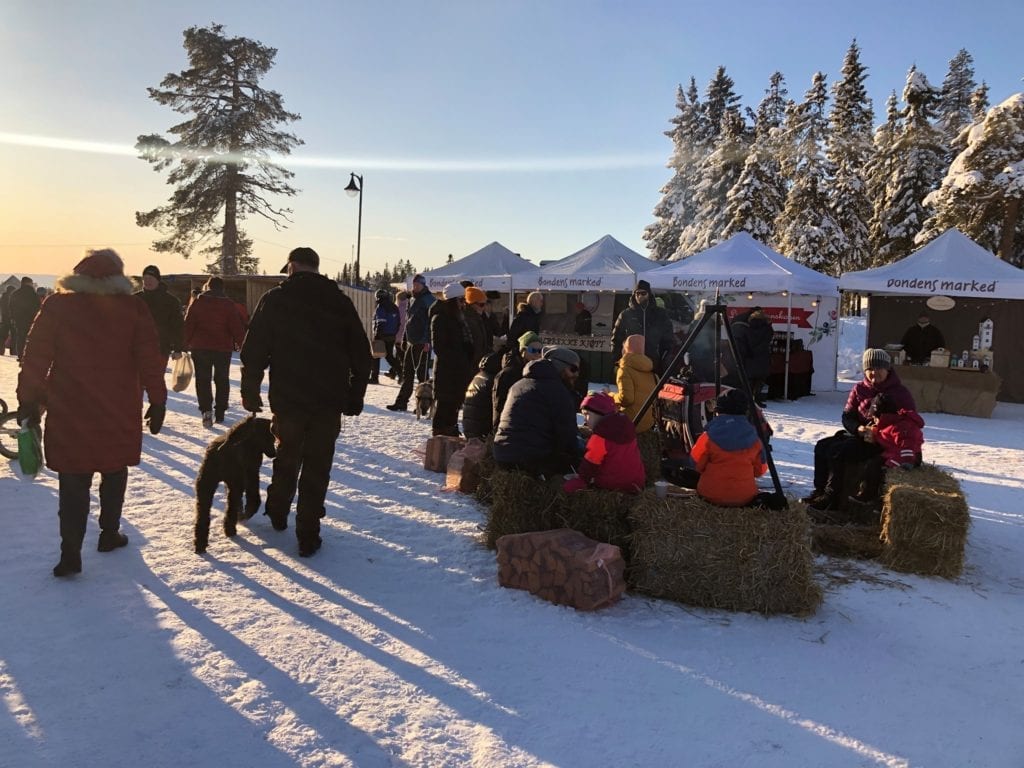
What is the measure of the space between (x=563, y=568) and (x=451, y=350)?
3.83 metres

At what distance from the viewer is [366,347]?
4.20m

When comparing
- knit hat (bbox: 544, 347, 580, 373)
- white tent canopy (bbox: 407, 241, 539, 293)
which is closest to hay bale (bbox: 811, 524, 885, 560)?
knit hat (bbox: 544, 347, 580, 373)

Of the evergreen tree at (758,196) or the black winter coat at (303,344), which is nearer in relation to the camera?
the black winter coat at (303,344)

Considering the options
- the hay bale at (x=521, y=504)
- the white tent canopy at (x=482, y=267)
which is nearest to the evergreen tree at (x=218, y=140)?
the white tent canopy at (x=482, y=267)

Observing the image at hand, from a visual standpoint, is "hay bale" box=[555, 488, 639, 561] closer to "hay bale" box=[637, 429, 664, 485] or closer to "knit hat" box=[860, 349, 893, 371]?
"hay bale" box=[637, 429, 664, 485]

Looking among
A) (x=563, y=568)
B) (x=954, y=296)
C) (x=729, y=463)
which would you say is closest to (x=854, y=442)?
(x=729, y=463)

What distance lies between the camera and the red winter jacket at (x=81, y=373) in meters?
3.65

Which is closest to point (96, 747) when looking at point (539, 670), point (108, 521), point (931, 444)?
point (539, 670)

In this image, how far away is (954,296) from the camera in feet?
40.1

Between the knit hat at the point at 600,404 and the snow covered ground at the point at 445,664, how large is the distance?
3.75ft

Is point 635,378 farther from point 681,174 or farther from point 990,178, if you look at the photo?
point 681,174

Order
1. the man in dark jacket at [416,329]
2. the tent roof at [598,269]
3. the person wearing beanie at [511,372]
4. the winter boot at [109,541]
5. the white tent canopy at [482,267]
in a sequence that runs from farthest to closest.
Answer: the white tent canopy at [482,267] < the tent roof at [598,269] < the man in dark jacket at [416,329] < the person wearing beanie at [511,372] < the winter boot at [109,541]

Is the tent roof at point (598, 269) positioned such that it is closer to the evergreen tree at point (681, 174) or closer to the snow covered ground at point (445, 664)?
the snow covered ground at point (445, 664)

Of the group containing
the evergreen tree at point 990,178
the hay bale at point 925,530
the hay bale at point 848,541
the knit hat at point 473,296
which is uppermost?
the evergreen tree at point 990,178
